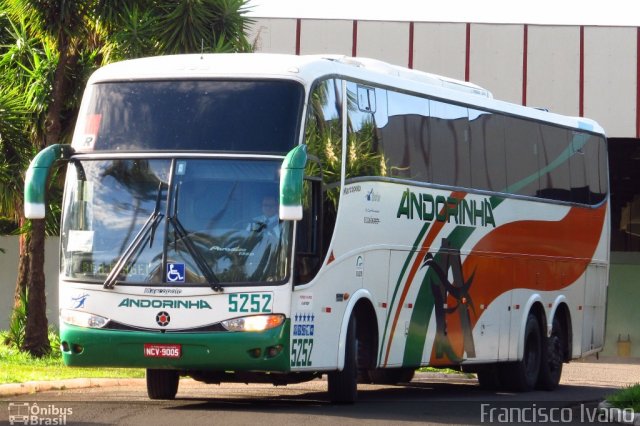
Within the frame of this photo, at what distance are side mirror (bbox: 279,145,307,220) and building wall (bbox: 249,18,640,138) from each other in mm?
18784

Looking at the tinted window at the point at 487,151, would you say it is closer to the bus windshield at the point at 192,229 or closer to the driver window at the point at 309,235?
the driver window at the point at 309,235

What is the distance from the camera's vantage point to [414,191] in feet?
54.2

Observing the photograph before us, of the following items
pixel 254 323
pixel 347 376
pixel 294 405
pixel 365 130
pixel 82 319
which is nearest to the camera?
pixel 254 323

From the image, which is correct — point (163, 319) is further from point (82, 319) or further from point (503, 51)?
point (503, 51)

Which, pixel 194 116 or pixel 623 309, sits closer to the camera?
pixel 194 116

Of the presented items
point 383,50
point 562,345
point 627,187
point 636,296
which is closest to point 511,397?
point 562,345

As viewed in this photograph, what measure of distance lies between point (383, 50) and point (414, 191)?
1549 centimetres

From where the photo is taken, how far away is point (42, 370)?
1920cm

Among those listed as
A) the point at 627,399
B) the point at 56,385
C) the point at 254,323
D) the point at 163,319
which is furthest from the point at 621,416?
the point at 56,385

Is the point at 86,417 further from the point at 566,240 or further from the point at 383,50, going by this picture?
the point at 383,50

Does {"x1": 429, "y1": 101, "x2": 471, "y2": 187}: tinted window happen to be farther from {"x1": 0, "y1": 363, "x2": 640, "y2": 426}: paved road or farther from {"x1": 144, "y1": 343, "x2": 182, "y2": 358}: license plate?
{"x1": 144, "y1": 343, "x2": 182, "y2": 358}: license plate

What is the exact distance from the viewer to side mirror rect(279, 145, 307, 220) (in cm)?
1280

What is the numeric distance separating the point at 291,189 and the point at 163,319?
186cm

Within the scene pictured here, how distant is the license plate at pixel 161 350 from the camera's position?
13.5 meters
